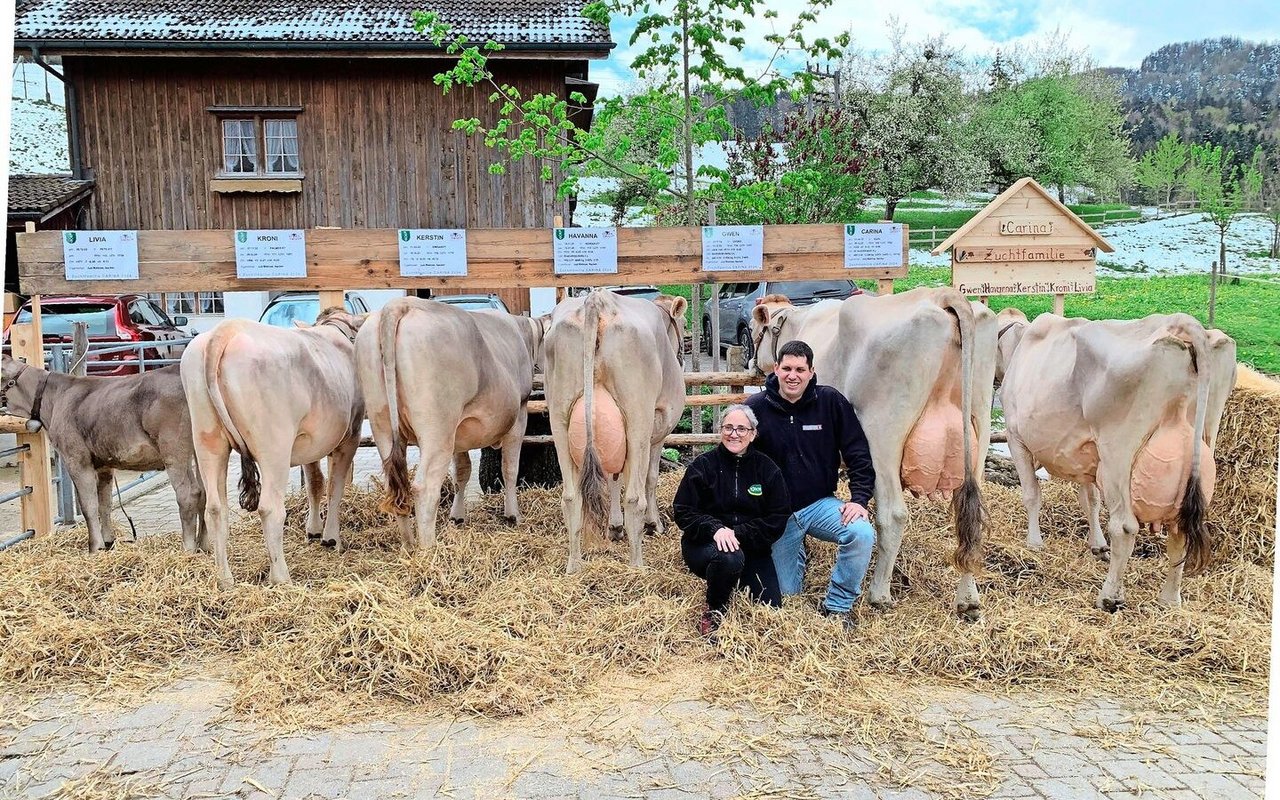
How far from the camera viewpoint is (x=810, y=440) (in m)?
5.00

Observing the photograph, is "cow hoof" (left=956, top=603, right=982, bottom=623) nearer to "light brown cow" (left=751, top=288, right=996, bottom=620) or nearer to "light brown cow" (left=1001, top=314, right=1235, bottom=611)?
"light brown cow" (left=751, top=288, right=996, bottom=620)

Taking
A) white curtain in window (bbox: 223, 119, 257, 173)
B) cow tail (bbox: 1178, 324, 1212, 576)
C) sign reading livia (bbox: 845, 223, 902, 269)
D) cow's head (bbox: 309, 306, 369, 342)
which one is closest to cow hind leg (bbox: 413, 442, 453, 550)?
cow's head (bbox: 309, 306, 369, 342)

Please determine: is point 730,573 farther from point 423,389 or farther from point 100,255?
point 100,255

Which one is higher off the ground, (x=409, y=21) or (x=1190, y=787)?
(x=409, y=21)

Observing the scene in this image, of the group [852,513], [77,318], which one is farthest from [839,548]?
[77,318]

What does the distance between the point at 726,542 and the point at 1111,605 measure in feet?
7.65

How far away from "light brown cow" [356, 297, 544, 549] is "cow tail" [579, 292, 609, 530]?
962mm

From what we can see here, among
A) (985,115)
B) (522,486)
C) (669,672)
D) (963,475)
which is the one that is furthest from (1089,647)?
(985,115)

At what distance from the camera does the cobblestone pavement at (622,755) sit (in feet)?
10.7

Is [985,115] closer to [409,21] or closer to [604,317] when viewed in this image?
[409,21]

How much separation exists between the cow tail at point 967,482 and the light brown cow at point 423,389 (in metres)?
3.09

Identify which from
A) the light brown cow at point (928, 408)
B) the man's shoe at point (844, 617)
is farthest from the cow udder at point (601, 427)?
the man's shoe at point (844, 617)

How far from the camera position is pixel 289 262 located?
7.08 meters

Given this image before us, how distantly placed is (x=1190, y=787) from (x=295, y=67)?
58.1ft
